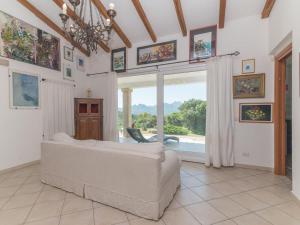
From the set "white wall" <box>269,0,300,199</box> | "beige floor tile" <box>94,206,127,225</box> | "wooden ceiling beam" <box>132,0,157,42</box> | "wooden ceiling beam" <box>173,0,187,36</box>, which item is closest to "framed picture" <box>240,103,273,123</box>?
"white wall" <box>269,0,300,199</box>

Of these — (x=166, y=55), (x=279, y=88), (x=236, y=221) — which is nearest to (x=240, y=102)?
(x=279, y=88)

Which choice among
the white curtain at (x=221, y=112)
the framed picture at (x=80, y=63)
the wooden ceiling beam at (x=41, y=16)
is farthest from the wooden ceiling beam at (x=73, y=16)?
the white curtain at (x=221, y=112)

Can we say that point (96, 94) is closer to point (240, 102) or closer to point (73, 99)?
point (73, 99)

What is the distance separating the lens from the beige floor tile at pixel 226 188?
271 centimetres

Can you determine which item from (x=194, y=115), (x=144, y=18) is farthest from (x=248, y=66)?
(x=144, y=18)

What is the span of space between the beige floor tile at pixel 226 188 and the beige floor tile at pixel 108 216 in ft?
5.06

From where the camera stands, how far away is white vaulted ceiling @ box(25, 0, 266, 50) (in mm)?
3631

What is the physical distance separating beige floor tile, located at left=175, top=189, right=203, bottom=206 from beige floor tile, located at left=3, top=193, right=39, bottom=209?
197 centimetres

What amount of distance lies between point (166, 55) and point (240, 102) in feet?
6.98

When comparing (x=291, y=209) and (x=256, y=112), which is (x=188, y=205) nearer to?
(x=291, y=209)

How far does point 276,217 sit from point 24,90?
4.86 metres

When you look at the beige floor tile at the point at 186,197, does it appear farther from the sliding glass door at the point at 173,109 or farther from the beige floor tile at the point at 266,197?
the sliding glass door at the point at 173,109

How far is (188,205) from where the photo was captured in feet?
7.68

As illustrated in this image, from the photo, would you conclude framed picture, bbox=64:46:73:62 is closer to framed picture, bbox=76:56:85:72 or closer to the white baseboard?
framed picture, bbox=76:56:85:72
